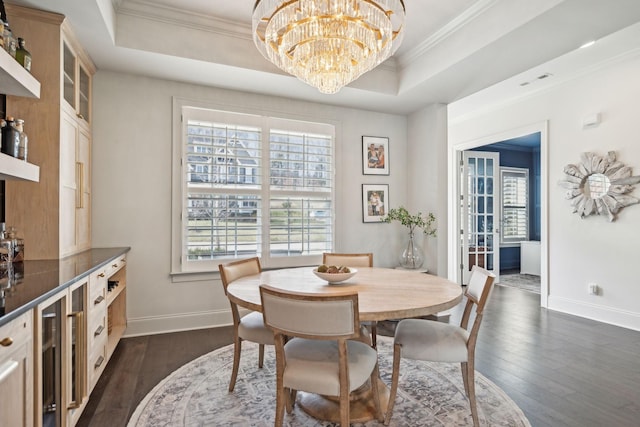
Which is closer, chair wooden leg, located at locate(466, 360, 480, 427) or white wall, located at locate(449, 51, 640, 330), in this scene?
chair wooden leg, located at locate(466, 360, 480, 427)

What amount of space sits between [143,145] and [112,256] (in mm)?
1300

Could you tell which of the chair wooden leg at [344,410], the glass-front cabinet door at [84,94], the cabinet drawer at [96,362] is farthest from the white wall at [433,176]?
the glass-front cabinet door at [84,94]

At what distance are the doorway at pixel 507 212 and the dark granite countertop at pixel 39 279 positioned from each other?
5.01m

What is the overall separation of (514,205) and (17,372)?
26.7 ft

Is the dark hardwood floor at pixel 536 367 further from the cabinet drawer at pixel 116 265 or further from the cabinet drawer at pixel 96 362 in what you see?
the cabinet drawer at pixel 116 265

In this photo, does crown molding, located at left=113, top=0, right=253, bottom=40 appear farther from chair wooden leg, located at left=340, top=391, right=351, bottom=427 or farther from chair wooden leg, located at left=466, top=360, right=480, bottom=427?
chair wooden leg, located at left=466, top=360, right=480, bottom=427

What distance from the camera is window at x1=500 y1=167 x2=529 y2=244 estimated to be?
292 inches

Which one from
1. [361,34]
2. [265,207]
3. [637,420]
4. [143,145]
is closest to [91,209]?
[143,145]

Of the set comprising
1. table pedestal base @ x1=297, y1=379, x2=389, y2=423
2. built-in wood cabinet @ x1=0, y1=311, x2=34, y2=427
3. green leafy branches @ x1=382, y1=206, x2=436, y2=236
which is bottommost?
table pedestal base @ x1=297, y1=379, x2=389, y2=423

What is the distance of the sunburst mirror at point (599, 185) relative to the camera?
3.78 m

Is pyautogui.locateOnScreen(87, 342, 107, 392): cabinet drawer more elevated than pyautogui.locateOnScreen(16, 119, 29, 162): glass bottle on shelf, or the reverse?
pyautogui.locateOnScreen(16, 119, 29, 162): glass bottle on shelf

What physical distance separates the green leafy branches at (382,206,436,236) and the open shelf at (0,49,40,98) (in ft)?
11.5

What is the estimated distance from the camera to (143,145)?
351 centimetres

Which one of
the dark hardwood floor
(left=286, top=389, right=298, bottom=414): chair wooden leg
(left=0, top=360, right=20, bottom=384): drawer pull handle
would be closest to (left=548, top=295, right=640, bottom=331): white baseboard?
the dark hardwood floor
